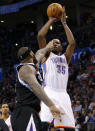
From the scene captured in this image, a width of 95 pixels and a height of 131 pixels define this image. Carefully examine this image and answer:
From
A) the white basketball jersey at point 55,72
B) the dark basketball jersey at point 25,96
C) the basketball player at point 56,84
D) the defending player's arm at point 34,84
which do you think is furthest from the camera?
the white basketball jersey at point 55,72

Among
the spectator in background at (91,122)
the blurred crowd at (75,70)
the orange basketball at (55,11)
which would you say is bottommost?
the spectator in background at (91,122)

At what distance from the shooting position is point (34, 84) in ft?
11.9

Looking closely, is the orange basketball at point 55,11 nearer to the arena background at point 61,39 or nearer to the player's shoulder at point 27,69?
the player's shoulder at point 27,69

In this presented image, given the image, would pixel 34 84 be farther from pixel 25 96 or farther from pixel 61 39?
pixel 61 39

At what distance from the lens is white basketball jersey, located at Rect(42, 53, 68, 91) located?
565 centimetres

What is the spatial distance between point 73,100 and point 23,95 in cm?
926

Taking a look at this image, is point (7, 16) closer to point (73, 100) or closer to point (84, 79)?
point (84, 79)

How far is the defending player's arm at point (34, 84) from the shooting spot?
3.50 metres

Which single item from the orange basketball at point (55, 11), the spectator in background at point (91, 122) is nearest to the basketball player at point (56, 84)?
the orange basketball at point (55, 11)

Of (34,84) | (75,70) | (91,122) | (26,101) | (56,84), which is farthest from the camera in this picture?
(75,70)

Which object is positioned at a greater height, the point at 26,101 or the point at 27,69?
the point at 27,69

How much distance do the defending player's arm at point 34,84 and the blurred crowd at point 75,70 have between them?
7032 millimetres

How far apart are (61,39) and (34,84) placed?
16.6 meters

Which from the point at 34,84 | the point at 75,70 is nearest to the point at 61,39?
the point at 75,70
